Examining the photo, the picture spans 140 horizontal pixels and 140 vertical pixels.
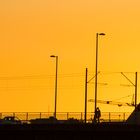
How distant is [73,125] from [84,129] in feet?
4.38

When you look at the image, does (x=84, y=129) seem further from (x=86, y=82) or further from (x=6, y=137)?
(x=86, y=82)

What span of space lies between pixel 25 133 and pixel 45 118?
24.8 meters

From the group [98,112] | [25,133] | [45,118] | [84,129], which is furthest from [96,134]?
[45,118]

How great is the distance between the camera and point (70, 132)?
10950 cm

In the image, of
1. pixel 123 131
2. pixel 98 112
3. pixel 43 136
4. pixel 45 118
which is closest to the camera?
pixel 123 131

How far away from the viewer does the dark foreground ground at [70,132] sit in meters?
105


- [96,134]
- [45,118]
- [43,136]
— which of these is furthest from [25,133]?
[45,118]

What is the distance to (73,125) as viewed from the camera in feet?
355

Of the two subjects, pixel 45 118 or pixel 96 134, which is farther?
pixel 45 118

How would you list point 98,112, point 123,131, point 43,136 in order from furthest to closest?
point 98,112 → point 43,136 → point 123,131

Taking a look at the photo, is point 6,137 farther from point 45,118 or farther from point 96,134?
point 45,118

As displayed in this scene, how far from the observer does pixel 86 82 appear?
144500 mm

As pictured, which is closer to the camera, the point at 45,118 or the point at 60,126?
the point at 60,126

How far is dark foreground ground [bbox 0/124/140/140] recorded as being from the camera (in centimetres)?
10544
